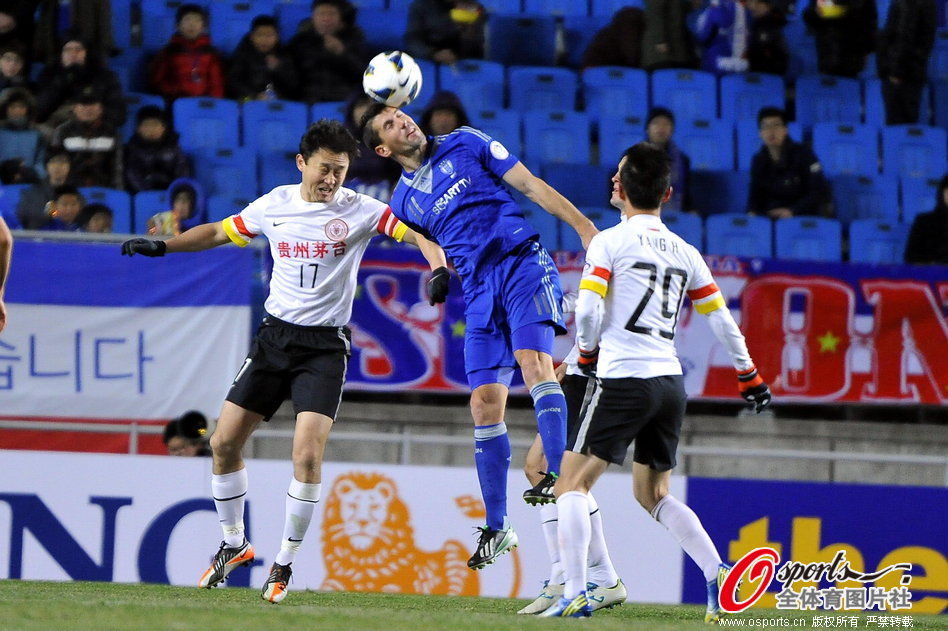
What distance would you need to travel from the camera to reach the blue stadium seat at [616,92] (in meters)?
14.1

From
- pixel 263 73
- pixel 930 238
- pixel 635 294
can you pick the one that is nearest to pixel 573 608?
pixel 635 294

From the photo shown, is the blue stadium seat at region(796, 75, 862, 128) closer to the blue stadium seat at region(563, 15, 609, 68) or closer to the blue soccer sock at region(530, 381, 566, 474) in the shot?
the blue stadium seat at region(563, 15, 609, 68)

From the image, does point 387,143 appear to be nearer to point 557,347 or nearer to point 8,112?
point 557,347

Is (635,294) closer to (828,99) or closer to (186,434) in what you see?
(186,434)

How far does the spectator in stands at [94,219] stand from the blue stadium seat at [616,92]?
521 cm

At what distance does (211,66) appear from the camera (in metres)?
13.5

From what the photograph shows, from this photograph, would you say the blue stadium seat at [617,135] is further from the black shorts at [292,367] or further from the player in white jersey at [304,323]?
the black shorts at [292,367]

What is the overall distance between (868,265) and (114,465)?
5759mm

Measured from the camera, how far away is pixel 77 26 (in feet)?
43.8

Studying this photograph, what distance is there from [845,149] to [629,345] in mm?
8657

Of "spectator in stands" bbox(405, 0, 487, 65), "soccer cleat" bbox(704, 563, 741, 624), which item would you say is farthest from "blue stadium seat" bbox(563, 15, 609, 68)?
"soccer cleat" bbox(704, 563, 741, 624)

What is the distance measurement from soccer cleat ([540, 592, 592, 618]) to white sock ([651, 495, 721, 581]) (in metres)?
0.53

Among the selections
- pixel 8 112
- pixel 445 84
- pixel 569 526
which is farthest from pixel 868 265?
pixel 8 112

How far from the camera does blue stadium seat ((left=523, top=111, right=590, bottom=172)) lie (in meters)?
13.5
